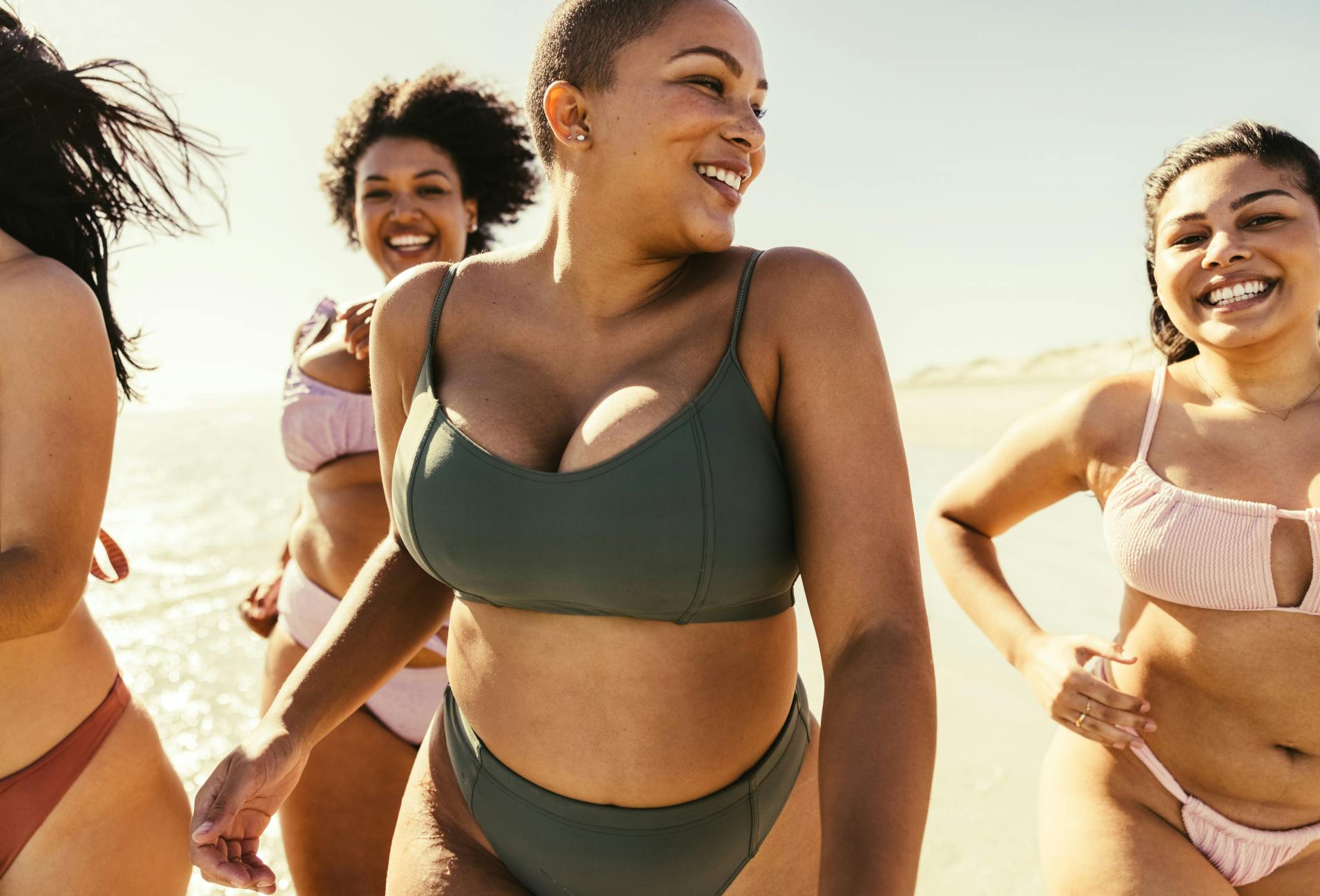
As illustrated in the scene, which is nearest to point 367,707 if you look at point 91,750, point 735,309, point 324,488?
point 324,488

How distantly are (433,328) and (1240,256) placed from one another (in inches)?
81.6

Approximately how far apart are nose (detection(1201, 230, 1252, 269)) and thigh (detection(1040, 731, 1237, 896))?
1.27 metres

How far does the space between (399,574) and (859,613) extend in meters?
0.99

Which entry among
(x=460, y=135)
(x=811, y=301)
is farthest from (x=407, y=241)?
(x=811, y=301)

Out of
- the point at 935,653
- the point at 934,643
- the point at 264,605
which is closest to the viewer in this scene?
the point at 264,605

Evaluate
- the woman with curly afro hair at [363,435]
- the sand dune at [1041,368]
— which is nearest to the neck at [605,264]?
the woman with curly afro hair at [363,435]

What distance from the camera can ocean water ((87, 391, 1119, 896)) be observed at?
4527mm

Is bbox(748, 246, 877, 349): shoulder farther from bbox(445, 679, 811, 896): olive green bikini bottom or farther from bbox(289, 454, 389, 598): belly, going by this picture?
bbox(289, 454, 389, 598): belly

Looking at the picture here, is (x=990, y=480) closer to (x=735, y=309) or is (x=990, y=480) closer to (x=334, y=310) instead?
(x=735, y=309)

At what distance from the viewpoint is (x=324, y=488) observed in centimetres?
365

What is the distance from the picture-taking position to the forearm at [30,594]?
198 centimetres

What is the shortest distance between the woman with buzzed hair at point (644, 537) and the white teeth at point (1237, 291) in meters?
1.60

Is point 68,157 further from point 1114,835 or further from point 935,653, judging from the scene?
point 935,653

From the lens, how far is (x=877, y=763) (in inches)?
55.1
